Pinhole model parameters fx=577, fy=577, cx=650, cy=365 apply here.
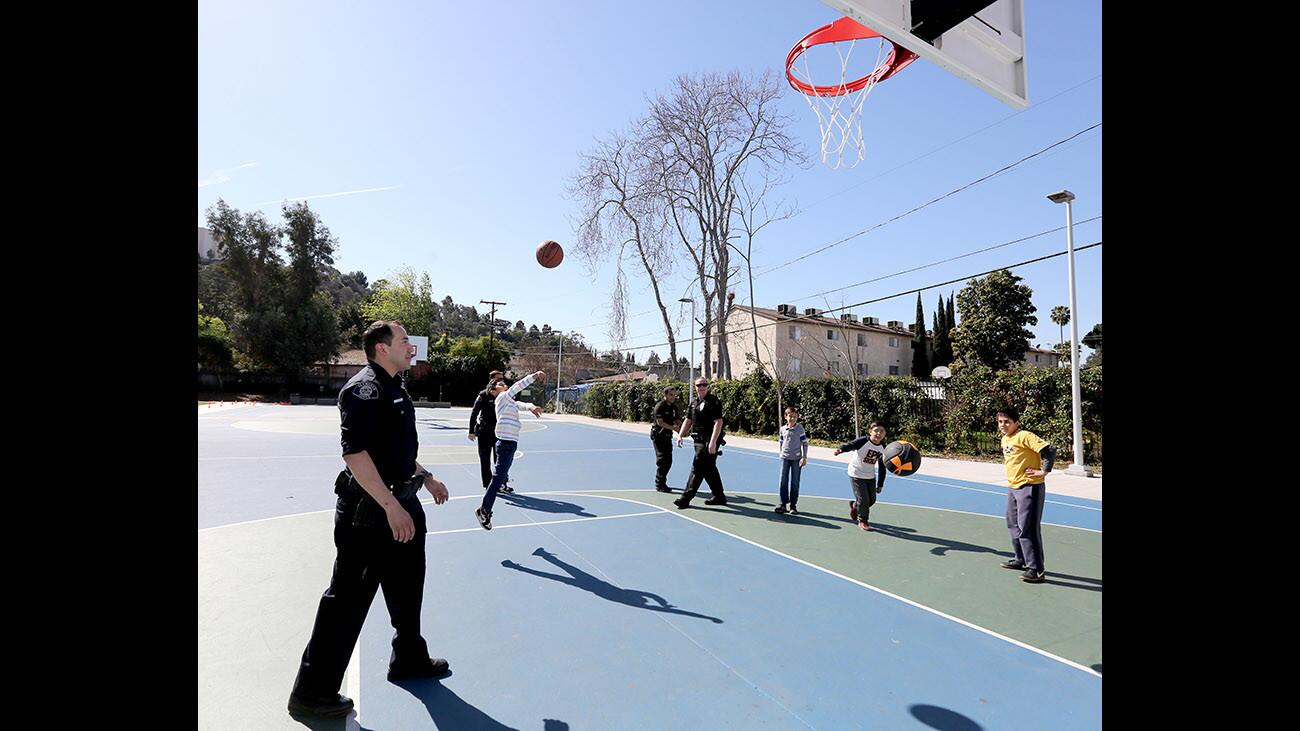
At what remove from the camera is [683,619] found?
4.34m

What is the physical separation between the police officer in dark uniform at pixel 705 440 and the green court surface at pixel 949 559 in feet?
0.91

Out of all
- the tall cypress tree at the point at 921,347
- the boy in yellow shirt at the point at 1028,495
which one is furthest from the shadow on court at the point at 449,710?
the tall cypress tree at the point at 921,347

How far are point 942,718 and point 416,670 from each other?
298cm

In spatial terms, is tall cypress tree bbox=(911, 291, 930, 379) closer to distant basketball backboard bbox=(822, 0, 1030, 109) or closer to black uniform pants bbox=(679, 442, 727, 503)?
black uniform pants bbox=(679, 442, 727, 503)

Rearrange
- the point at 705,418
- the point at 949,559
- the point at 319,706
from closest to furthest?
the point at 319,706, the point at 949,559, the point at 705,418

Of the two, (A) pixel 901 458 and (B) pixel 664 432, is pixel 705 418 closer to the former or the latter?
(B) pixel 664 432

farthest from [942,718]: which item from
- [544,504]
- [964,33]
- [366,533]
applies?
[544,504]
